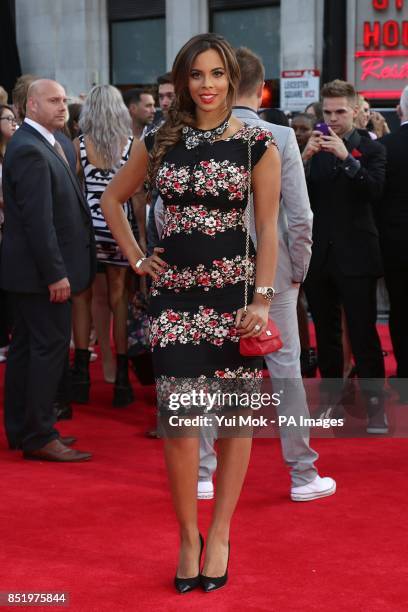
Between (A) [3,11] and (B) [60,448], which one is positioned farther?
(A) [3,11]

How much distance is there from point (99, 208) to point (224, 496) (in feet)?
11.1

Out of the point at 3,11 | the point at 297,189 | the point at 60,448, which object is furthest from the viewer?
the point at 3,11

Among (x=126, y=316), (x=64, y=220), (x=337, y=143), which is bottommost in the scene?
(x=126, y=316)

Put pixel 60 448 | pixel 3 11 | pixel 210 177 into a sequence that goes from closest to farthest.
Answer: pixel 210 177, pixel 60 448, pixel 3 11

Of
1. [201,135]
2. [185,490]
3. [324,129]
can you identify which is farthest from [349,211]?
[185,490]

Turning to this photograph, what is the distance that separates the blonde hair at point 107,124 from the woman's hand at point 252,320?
327cm

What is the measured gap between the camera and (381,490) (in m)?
4.71

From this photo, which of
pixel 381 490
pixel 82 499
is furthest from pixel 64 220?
pixel 381 490

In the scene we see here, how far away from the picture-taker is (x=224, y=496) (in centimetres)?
355

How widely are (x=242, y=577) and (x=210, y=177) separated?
1395mm

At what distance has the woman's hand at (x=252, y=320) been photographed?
11.1 feet

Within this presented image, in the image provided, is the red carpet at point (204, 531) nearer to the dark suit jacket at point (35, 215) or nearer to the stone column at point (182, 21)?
the dark suit jacket at point (35, 215)

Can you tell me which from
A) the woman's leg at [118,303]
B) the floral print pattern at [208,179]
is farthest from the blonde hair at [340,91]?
the floral print pattern at [208,179]

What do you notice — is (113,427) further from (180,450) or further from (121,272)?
(180,450)
